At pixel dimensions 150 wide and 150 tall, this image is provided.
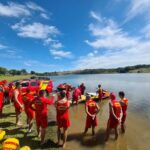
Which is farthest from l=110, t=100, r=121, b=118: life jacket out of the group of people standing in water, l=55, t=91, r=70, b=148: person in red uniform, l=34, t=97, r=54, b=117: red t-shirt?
l=34, t=97, r=54, b=117: red t-shirt

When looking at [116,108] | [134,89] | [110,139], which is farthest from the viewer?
[134,89]

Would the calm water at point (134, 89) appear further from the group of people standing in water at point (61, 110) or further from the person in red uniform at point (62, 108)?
the person in red uniform at point (62, 108)

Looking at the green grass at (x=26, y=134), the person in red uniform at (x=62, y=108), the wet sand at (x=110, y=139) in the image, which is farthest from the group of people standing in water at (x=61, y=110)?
the wet sand at (x=110, y=139)

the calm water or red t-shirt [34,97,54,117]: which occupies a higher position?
red t-shirt [34,97,54,117]

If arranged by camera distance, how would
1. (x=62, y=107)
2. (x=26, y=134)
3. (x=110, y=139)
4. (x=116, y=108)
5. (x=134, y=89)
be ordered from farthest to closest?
(x=134, y=89) → (x=110, y=139) → (x=26, y=134) → (x=116, y=108) → (x=62, y=107)

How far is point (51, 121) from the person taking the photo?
13.8m

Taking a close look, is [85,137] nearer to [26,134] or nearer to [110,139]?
[110,139]

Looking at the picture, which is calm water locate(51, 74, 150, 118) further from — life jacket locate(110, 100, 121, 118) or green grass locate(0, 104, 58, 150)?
green grass locate(0, 104, 58, 150)

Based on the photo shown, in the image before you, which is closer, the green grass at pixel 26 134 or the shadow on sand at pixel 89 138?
the green grass at pixel 26 134

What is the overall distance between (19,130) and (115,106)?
15.8ft

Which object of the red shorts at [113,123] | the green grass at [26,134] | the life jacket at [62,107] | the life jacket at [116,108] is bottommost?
the green grass at [26,134]

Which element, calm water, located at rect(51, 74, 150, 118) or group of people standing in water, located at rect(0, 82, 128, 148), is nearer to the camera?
group of people standing in water, located at rect(0, 82, 128, 148)

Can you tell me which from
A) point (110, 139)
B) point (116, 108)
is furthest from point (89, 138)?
point (116, 108)

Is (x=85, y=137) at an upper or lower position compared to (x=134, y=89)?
upper
